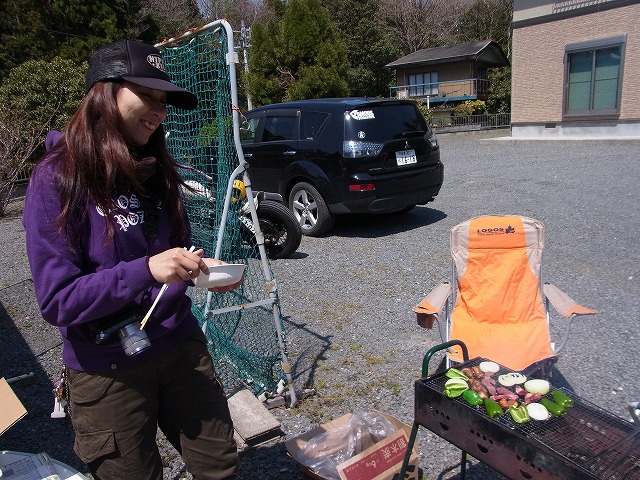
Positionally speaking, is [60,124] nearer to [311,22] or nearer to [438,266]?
[438,266]

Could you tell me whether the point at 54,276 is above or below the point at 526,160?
above

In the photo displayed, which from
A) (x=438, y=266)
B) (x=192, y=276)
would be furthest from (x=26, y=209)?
(x=438, y=266)

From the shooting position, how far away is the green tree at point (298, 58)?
70.4 feet

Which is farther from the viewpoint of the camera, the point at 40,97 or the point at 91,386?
the point at 40,97

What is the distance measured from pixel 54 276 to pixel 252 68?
74.4ft

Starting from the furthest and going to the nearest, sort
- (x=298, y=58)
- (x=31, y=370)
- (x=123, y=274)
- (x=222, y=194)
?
(x=298, y=58)
(x=31, y=370)
(x=222, y=194)
(x=123, y=274)

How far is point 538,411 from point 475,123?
22.5 m

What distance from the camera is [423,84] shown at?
102ft

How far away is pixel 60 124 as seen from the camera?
11578mm

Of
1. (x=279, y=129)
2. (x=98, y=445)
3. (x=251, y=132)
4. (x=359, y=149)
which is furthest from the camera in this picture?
(x=251, y=132)

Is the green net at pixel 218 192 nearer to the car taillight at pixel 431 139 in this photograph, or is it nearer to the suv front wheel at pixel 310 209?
the suv front wheel at pixel 310 209

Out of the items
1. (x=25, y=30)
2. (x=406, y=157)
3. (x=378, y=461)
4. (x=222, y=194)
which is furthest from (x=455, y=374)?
(x=25, y=30)

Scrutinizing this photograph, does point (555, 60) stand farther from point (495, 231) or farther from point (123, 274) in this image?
point (123, 274)

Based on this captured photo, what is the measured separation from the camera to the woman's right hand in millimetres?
1482
